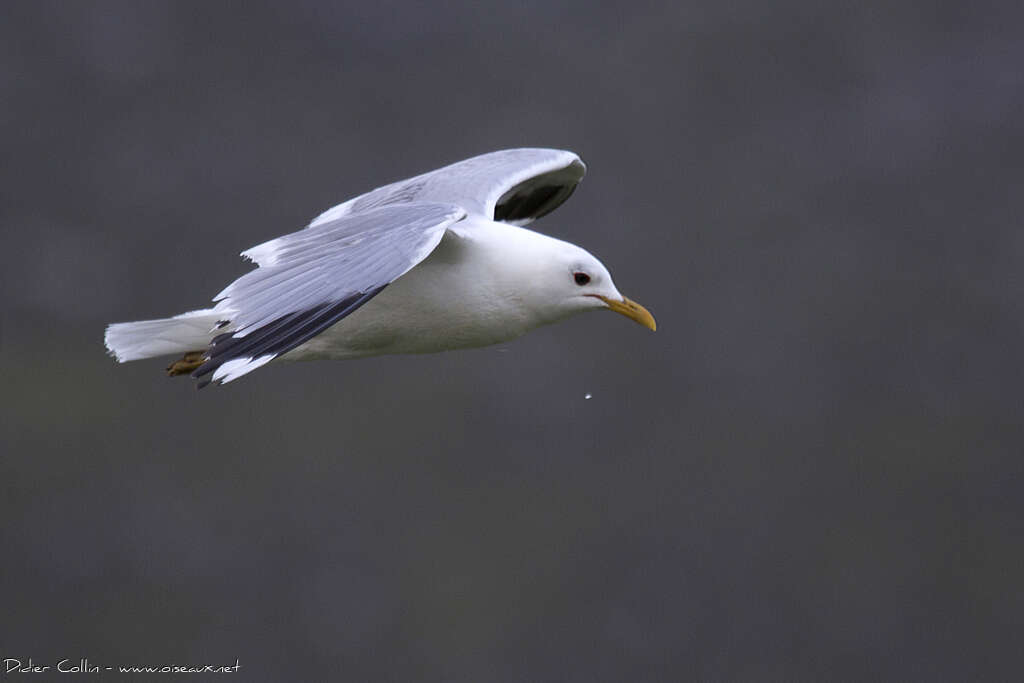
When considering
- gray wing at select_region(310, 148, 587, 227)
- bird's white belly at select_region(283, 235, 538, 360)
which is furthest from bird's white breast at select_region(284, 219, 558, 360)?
gray wing at select_region(310, 148, 587, 227)

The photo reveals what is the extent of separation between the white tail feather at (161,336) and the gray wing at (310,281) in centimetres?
33

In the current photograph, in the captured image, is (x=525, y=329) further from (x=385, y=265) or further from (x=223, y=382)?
(x=223, y=382)

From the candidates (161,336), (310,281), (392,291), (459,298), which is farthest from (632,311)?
(161,336)

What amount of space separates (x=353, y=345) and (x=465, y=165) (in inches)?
31.3

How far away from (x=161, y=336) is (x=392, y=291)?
533 millimetres

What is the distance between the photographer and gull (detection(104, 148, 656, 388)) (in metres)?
2.92

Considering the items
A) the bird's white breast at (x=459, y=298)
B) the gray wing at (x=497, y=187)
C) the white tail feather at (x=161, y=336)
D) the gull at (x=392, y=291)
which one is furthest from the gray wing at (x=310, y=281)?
the gray wing at (x=497, y=187)

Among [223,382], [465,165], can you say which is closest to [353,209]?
[465,165]

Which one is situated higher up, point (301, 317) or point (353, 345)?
point (301, 317)

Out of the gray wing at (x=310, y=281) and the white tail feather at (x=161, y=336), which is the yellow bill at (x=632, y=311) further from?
the white tail feather at (x=161, y=336)

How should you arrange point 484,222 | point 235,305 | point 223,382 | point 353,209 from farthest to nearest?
point 353,209
point 484,222
point 235,305
point 223,382

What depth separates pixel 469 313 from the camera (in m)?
3.38

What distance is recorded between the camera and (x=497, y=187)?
386 centimetres

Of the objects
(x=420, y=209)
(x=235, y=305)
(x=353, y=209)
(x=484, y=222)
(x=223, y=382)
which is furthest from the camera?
(x=353, y=209)
